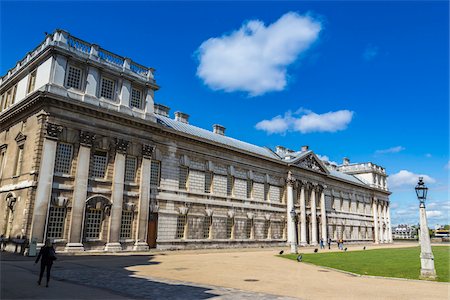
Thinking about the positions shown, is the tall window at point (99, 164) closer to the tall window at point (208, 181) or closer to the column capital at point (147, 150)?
the column capital at point (147, 150)

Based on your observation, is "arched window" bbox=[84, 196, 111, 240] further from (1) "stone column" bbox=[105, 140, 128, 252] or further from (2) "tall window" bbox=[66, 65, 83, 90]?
Answer: (2) "tall window" bbox=[66, 65, 83, 90]

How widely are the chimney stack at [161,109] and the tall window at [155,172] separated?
339 inches

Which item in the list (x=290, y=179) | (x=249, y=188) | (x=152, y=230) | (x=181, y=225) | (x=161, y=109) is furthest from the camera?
(x=290, y=179)

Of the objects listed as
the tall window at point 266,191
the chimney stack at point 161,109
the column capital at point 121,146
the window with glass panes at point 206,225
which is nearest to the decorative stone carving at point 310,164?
the tall window at point 266,191

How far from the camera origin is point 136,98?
105 ft

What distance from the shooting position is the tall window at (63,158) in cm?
2580

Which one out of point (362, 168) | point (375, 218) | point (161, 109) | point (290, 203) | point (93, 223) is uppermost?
point (362, 168)

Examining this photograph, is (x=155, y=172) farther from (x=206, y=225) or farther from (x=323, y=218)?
(x=323, y=218)

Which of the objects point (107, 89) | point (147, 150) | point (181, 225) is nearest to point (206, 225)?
point (181, 225)

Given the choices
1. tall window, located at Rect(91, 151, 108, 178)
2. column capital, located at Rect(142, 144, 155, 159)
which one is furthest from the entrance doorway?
tall window, located at Rect(91, 151, 108, 178)

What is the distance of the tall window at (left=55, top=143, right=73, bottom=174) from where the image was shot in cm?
2580

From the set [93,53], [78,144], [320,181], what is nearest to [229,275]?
[78,144]

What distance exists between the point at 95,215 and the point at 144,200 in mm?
Answer: 4485

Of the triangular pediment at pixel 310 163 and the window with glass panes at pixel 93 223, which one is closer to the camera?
the window with glass panes at pixel 93 223
